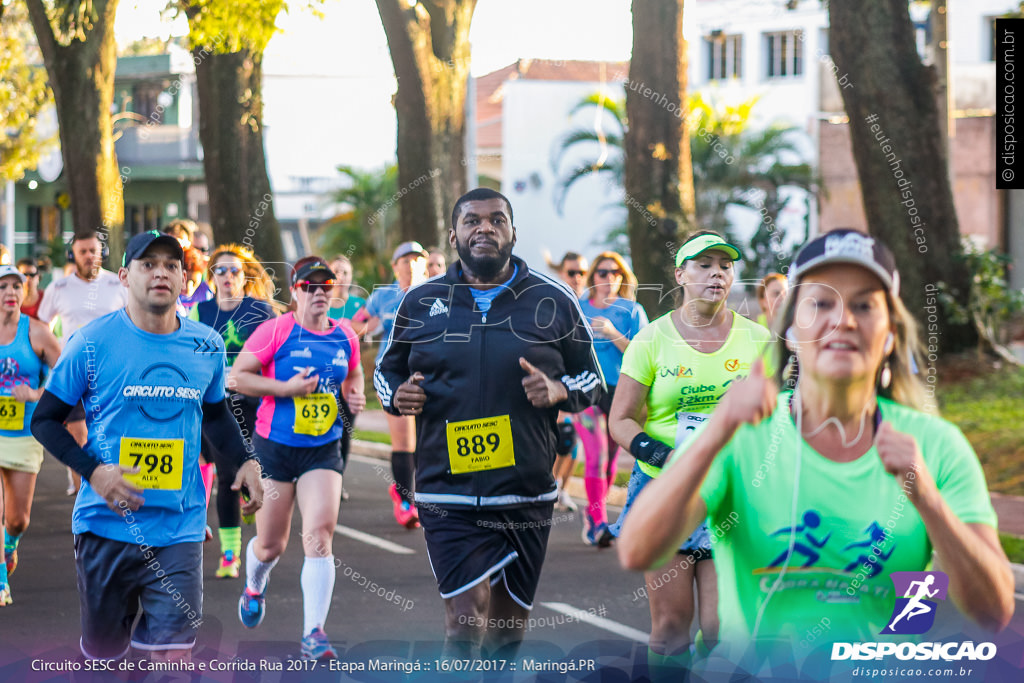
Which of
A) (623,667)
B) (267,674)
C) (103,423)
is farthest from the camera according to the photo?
(103,423)

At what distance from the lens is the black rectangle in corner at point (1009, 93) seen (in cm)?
1068

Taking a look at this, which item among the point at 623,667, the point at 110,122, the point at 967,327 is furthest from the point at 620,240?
the point at 623,667

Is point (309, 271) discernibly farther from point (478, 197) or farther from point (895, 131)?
point (895, 131)

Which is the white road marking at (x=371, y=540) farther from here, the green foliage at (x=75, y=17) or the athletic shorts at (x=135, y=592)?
the green foliage at (x=75, y=17)

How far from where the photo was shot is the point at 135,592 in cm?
490

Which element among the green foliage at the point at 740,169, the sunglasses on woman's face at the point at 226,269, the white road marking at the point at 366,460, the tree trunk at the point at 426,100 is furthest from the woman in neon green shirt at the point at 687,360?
the green foliage at the point at 740,169

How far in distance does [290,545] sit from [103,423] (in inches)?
209

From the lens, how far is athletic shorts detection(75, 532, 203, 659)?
15.7 ft

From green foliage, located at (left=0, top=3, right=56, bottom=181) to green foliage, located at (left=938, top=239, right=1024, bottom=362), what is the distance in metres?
20.5

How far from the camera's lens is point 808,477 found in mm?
2635

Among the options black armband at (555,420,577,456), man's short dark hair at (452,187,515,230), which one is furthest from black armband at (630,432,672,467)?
black armband at (555,420,577,456)

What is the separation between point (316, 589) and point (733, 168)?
82.4 ft

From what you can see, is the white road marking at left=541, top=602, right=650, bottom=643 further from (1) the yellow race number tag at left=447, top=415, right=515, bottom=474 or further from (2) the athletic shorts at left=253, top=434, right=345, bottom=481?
(1) the yellow race number tag at left=447, top=415, right=515, bottom=474

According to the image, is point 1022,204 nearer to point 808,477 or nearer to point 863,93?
point 863,93
